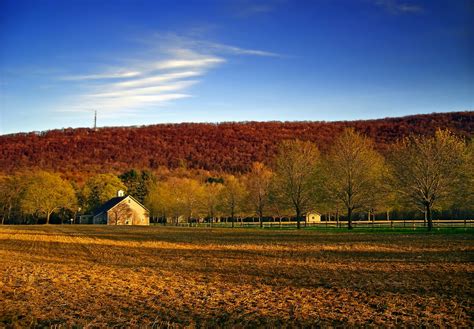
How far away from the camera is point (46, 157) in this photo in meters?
178

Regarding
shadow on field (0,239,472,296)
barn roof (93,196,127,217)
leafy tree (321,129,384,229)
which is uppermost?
leafy tree (321,129,384,229)

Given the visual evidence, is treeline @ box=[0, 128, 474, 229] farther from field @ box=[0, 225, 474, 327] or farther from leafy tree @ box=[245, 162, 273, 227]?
field @ box=[0, 225, 474, 327]

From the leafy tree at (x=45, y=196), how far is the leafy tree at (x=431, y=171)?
89.7m

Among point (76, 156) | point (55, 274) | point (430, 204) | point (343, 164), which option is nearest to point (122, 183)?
point (76, 156)

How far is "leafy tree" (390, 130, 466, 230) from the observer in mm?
46781

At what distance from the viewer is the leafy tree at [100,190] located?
127 metres

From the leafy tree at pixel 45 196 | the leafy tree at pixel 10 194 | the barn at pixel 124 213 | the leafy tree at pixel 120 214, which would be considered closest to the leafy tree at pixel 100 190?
the leafy tree at pixel 45 196

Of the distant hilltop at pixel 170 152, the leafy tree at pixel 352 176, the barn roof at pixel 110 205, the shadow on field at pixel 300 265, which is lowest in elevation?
the shadow on field at pixel 300 265

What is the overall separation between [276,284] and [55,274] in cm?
986

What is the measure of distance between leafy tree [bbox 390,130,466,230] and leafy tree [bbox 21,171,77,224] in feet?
294

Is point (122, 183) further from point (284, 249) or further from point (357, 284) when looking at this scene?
point (357, 284)

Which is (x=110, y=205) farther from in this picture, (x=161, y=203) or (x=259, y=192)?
(x=259, y=192)

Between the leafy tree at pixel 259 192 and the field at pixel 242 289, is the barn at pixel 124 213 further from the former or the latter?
A: the field at pixel 242 289

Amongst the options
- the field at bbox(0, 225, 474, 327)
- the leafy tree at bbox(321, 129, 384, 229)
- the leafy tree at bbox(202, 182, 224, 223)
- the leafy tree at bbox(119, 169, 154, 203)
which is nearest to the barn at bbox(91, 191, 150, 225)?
the leafy tree at bbox(119, 169, 154, 203)
